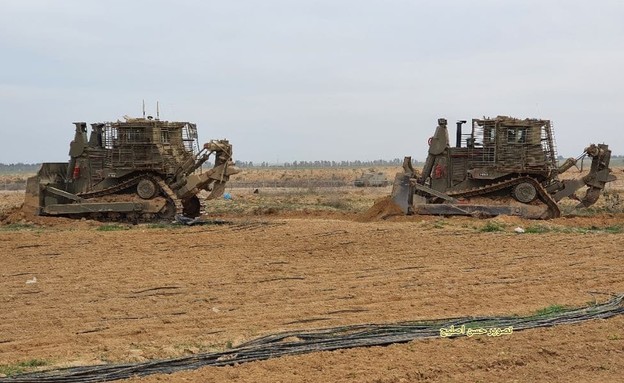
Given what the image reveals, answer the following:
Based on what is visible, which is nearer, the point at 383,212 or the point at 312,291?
the point at 312,291

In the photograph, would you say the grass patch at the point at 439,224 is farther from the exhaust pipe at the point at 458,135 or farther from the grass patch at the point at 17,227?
the grass patch at the point at 17,227

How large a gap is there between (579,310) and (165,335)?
18.7ft

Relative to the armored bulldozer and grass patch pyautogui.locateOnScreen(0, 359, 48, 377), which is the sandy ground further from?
the armored bulldozer

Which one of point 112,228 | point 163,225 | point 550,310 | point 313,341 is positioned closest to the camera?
point 313,341

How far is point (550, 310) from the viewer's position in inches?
455

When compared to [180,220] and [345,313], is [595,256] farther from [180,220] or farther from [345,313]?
[180,220]

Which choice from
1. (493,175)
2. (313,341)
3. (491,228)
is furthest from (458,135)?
(313,341)

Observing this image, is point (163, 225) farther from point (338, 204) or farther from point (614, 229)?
point (614, 229)

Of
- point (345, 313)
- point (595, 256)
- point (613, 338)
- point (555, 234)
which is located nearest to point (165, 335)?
point (345, 313)

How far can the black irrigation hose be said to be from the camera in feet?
27.8

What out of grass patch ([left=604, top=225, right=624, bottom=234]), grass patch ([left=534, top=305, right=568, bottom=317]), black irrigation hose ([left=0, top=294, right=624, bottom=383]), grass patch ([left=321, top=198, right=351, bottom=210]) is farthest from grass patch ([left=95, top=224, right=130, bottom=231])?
grass patch ([left=534, top=305, right=568, bottom=317])

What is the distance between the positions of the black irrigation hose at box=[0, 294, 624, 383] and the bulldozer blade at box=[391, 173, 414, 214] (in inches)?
480

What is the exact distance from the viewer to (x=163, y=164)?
80.5ft

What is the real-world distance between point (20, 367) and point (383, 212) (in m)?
16.6
